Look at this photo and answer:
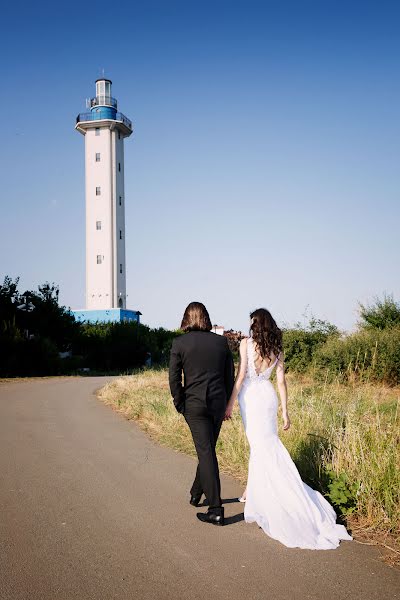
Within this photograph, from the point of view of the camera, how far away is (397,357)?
17469 mm

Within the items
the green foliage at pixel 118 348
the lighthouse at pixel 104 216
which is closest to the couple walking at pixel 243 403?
the green foliage at pixel 118 348

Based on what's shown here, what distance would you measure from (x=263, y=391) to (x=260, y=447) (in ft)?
1.84

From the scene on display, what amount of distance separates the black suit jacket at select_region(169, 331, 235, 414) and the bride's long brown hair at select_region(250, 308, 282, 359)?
1.21 ft

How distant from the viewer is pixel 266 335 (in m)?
5.97

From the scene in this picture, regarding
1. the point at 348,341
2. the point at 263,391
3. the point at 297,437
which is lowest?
the point at 297,437

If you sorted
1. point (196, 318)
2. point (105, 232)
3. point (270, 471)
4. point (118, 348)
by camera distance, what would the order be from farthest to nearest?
point (105, 232)
point (118, 348)
point (196, 318)
point (270, 471)

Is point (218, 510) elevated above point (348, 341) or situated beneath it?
situated beneath

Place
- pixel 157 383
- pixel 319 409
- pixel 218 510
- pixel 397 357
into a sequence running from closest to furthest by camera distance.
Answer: pixel 218 510 < pixel 319 409 < pixel 397 357 < pixel 157 383

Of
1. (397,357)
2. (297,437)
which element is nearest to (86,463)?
(297,437)

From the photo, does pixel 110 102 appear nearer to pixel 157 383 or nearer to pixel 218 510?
pixel 157 383

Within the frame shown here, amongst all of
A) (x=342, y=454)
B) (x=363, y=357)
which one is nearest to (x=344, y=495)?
(x=342, y=454)

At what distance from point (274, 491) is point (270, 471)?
196 millimetres

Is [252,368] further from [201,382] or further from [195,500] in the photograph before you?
[195,500]

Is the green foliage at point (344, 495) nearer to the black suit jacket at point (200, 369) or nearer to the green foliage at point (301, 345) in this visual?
the black suit jacket at point (200, 369)
